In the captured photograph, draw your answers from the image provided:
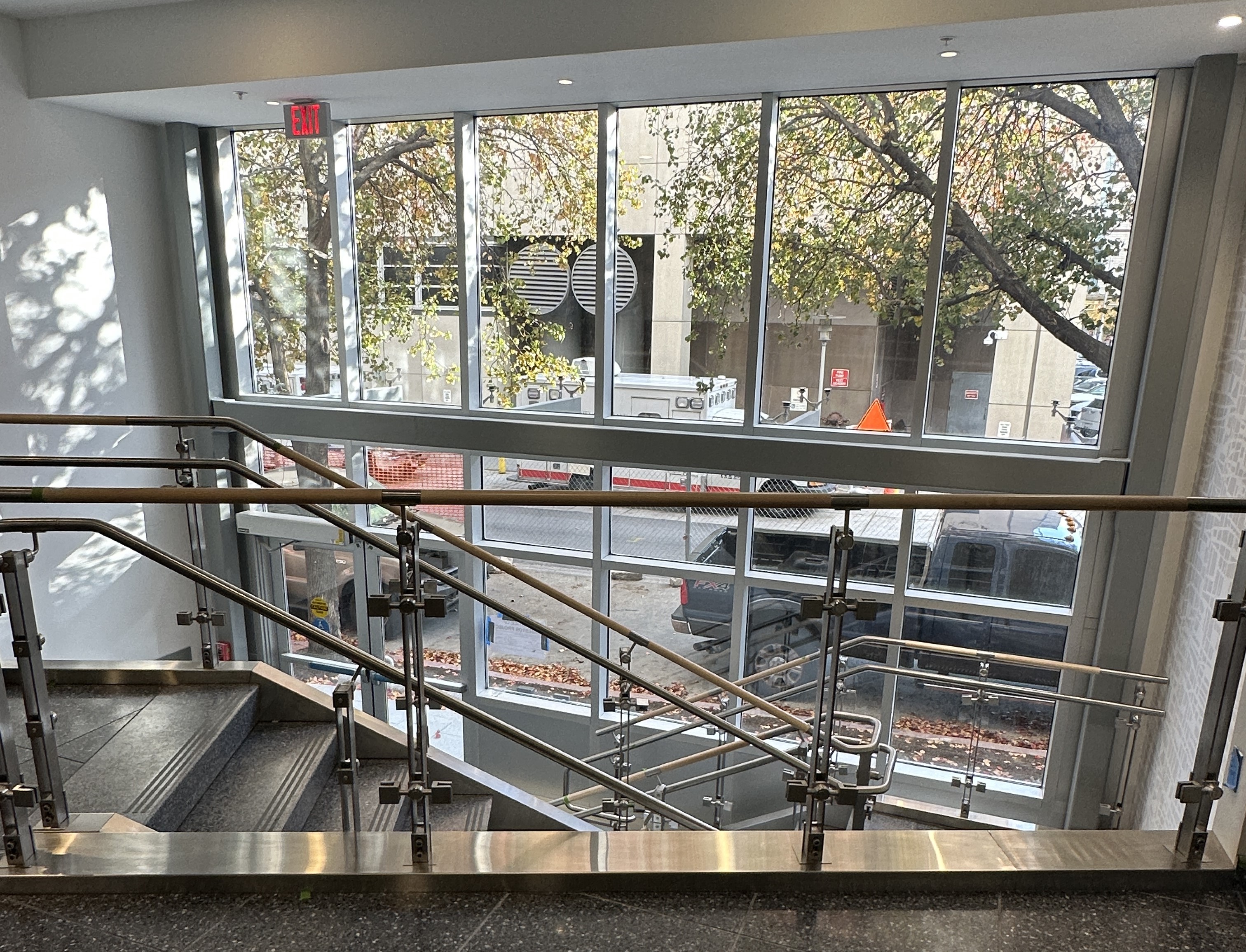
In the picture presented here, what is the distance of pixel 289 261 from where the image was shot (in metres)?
7.30

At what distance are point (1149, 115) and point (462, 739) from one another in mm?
6904

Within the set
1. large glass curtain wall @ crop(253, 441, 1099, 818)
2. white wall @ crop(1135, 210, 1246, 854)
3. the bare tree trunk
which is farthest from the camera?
the bare tree trunk

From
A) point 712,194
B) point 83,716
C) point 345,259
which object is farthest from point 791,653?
point 345,259

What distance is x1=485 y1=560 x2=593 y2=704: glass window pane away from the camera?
7039mm

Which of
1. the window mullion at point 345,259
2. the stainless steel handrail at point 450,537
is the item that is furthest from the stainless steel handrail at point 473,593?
the window mullion at point 345,259

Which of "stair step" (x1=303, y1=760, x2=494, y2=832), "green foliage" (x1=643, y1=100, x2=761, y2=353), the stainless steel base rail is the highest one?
"green foliage" (x1=643, y1=100, x2=761, y2=353)

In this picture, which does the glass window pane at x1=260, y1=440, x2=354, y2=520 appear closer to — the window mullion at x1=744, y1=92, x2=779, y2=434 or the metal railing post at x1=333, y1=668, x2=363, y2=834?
the window mullion at x1=744, y1=92, x2=779, y2=434

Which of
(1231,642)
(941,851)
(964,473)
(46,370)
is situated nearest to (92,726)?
(941,851)

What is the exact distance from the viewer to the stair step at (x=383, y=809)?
9.75ft

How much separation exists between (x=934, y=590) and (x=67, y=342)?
6901mm

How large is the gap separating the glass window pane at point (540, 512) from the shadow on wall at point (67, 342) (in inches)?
122

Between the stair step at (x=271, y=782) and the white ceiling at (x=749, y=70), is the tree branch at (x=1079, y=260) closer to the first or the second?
the white ceiling at (x=749, y=70)

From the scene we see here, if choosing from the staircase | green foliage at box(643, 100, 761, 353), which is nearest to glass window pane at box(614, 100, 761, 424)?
green foliage at box(643, 100, 761, 353)

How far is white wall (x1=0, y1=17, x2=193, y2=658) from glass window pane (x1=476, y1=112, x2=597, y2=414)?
2.97 m
